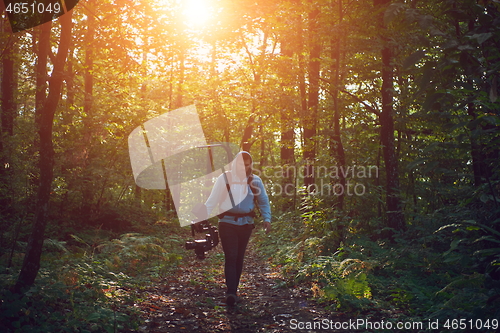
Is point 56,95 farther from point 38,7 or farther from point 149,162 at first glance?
point 149,162

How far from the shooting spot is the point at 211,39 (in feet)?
48.6

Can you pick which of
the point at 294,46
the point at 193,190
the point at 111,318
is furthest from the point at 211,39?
the point at 193,190

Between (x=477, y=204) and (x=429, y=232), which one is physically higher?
(x=477, y=204)

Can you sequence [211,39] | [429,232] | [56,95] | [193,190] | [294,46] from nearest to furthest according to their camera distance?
[56,95] → [429,232] → [294,46] → [211,39] → [193,190]

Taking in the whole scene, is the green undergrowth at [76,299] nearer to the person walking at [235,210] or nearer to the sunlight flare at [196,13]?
the person walking at [235,210]

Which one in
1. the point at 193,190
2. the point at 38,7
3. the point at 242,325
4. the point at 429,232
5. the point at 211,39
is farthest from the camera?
the point at 193,190

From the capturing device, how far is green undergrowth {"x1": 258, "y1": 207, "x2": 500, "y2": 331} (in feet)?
13.7

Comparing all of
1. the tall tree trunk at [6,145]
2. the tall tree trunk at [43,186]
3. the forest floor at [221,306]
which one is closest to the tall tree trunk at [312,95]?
the forest floor at [221,306]

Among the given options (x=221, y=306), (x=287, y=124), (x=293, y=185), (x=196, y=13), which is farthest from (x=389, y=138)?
(x=293, y=185)

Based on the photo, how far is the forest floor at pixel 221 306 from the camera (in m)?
5.15

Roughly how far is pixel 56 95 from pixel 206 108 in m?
18.1

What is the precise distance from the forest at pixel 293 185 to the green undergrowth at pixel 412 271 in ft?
0.10

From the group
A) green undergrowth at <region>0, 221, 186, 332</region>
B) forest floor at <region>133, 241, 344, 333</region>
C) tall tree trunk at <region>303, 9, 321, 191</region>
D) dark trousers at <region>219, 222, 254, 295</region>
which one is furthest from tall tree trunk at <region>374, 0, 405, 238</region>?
green undergrowth at <region>0, 221, 186, 332</region>

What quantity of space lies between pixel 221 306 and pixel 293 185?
1318 centimetres
